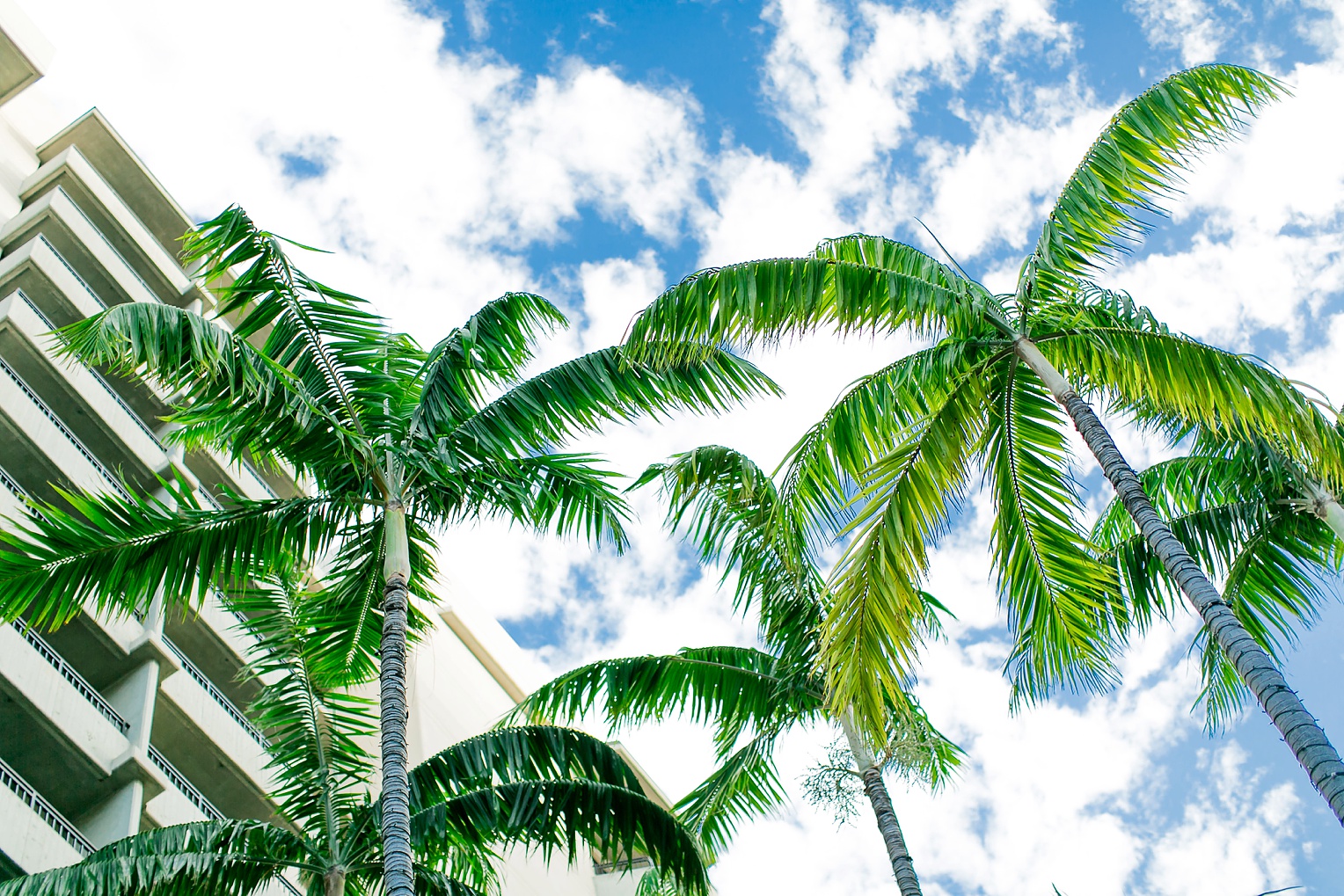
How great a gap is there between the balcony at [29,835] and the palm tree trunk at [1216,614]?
1398 centimetres

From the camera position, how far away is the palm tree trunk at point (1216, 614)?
635 cm

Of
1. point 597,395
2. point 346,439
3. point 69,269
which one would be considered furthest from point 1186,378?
point 69,269

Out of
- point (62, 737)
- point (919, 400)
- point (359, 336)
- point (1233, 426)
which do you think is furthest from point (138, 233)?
point (1233, 426)

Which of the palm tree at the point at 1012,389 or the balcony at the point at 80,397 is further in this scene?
the balcony at the point at 80,397

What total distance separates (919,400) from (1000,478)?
32.8 inches

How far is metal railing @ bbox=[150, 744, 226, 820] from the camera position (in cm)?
2039

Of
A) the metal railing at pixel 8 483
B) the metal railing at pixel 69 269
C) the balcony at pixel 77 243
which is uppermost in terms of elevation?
the balcony at pixel 77 243

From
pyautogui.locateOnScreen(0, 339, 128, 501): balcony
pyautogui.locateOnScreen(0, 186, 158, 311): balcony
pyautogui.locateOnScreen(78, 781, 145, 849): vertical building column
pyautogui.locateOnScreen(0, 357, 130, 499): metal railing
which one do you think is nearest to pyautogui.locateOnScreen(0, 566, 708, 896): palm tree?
pyautogui.locateOnScreen(78, 781, 145, 849): vertical building column

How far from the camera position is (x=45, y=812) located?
58.4 feet

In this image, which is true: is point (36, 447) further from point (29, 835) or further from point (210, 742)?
point (29, 835)

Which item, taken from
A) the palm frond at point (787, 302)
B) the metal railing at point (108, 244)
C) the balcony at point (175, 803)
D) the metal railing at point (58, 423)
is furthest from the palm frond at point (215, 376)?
the metal railing at point (108, 244)

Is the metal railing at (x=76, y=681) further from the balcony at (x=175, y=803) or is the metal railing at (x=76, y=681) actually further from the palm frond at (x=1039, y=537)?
the palm frond at (x=1039, y=537)

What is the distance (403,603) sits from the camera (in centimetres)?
971

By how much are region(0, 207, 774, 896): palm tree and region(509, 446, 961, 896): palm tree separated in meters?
1.63
